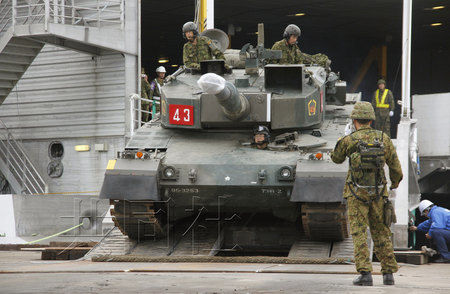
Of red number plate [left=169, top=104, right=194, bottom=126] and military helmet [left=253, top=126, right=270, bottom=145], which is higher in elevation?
red number plate [left=169, top=104, right=194, bottom=126]

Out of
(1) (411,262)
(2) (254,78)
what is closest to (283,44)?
(2) (254,78)

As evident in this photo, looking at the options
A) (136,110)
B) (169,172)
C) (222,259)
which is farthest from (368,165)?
(136,110)

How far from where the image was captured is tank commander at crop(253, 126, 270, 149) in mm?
12234

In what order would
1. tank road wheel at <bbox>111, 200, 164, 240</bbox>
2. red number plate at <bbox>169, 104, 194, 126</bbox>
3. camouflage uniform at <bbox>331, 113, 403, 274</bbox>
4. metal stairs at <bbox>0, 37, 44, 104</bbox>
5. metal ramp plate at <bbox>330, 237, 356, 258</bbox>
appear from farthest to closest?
metal stairs at <bbox>0, 37, 44, 104</bbox> → red number plate at <bbox>169, 104, 194, 126</bbox> → tank road wheel at <bbox>111, 200, 164, 240</bbox> → metal ramp plate at <bbox>330, 237, 356, 258</bbox> → camouflage uniform at <bbox>331, 113, 403, 274</bbox>

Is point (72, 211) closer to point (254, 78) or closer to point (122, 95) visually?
point (122, 95)

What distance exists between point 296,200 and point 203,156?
1.59 metres

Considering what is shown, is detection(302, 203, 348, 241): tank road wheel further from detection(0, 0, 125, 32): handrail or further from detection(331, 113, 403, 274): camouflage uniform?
detection(0, 0, 125, 32): handrail

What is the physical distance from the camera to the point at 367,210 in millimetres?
8500

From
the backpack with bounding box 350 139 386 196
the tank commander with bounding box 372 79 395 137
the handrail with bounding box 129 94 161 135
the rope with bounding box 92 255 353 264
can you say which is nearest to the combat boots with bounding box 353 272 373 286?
the backpack with bounding box 350 139 386 196

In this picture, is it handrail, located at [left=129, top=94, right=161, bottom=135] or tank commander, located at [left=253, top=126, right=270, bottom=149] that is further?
A: handrail, located at [left=129, top=94, right=161, bottom=135]

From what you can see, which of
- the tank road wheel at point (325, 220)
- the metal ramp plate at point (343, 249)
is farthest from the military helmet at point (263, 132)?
the metal ramp plate at point (343, 249)

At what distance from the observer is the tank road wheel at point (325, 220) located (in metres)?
11.5

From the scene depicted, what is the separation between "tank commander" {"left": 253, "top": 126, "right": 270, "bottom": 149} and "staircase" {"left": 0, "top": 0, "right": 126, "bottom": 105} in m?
7.77

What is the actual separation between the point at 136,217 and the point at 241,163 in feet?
5.66
